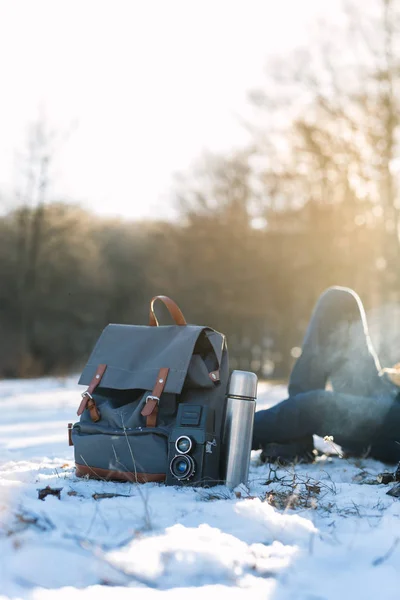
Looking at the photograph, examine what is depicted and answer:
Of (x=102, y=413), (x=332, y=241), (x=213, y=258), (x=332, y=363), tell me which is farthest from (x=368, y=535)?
(x=213, y=258)

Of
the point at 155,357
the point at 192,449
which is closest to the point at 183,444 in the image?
the point at 192,449

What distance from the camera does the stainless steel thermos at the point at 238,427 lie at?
3.43 meters

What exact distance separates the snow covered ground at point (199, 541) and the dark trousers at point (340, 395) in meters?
0.63

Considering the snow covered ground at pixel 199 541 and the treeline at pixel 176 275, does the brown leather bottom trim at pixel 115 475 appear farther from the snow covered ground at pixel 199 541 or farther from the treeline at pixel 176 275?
the treeline at pixel 176 275

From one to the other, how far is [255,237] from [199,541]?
20164 mm

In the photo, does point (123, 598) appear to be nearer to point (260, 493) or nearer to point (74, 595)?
point (74, 595)

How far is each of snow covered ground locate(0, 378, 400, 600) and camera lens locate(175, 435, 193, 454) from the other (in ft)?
0.68

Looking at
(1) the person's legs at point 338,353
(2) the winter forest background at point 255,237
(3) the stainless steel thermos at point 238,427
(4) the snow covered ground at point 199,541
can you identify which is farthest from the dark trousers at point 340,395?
(2) the winter forest background at point 255,237

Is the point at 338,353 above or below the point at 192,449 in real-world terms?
above

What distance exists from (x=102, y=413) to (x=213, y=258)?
61.3 feet

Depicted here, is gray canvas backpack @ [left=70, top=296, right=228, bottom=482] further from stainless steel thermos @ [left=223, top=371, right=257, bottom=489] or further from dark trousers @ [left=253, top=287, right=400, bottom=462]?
dark trousers @ [left=253, top=287, right=400, bottom=462]

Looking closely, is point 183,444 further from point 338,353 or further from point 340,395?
point 338,353

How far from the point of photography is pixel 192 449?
332 cm

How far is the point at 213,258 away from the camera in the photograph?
22.2 m
